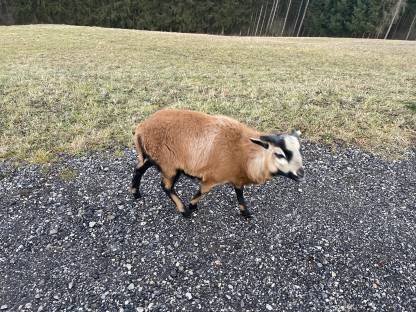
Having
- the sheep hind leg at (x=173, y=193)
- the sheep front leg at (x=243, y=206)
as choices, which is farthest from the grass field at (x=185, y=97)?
the sheep front leg at (x=243, y=206)

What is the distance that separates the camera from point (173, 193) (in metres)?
5.28

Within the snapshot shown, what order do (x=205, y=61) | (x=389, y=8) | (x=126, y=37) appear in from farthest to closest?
(x=389, y=8) < (x=126, y=37) < (x=205, y=61)

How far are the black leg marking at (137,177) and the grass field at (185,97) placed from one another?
1855 mm

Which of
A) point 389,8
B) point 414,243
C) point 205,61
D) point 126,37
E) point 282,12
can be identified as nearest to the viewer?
point 414,243

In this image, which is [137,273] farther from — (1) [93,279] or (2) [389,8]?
(2) [389,8]

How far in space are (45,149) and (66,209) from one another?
7.11ft

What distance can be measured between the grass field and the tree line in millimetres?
33927

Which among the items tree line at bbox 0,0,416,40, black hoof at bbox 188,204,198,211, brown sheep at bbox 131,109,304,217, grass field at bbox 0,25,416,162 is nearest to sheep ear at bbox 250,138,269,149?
brown sheep at bbox 131,109,304,217

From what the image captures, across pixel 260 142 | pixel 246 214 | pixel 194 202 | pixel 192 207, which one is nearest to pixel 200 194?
pixel 194 202

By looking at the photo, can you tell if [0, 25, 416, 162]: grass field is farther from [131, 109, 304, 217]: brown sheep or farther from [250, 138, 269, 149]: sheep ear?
[250, 138, 269, 149]: sheep ear

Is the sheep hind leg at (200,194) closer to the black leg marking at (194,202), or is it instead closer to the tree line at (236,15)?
the black leg marking at (194,202)

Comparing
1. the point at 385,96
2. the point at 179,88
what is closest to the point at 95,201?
the point at 179,88

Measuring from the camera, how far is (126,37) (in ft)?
84.5

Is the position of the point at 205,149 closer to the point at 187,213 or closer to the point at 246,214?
the point at 187,213
